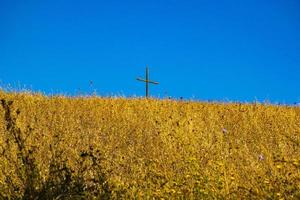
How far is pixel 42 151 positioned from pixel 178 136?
7.69 ft

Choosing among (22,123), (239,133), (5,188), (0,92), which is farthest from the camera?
(0,92)

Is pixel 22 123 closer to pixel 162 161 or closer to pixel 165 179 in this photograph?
pixel 162 161

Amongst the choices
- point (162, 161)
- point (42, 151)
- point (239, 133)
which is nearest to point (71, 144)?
point (42, 151)

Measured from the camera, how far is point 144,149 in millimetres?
7617

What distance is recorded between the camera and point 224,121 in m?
10.5

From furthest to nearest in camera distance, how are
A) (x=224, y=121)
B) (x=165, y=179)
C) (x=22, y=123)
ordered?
(x=224, y=121) < (x=22, y=123) < (x=165, y=179)

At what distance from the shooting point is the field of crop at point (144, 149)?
4.64 meters

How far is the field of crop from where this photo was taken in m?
4.64

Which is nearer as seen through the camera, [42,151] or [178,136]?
[42,151]

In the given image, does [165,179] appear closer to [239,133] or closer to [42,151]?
[42,151]

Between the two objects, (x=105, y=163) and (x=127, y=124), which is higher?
(x=127, y=124)

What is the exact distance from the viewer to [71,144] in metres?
7.45

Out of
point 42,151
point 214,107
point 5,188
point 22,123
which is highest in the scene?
point 214,107

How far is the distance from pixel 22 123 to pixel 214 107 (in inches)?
211
